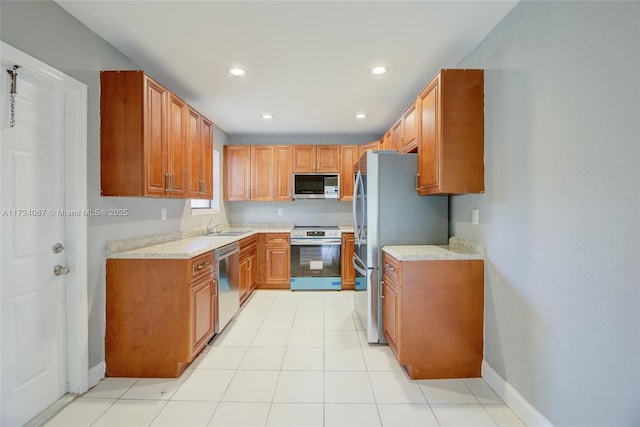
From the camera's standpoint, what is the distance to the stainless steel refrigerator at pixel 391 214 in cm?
262

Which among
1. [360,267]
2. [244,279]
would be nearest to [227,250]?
[244,279]

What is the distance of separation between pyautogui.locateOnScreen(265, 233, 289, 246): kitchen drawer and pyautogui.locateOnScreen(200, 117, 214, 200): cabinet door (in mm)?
1340

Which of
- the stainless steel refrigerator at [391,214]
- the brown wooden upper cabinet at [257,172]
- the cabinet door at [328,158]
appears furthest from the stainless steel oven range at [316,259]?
the stainless steel refrigerator at [391,214]

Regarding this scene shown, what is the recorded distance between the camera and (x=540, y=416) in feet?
5.31

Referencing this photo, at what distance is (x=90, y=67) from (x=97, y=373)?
7.18ft

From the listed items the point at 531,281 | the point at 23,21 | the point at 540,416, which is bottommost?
the point at 540,416

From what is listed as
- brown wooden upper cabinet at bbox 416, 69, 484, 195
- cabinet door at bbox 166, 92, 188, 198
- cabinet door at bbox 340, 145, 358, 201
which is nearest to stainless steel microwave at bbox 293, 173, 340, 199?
cabinet door at bbox 340, 145, 358, 201

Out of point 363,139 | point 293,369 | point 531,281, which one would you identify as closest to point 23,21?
point 293,369

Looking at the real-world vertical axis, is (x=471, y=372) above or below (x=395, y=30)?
below

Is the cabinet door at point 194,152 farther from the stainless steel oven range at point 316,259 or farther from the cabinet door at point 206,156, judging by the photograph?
the stainless steel oven range at point 316,259

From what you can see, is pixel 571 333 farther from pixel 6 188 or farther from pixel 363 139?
pixel 363 139

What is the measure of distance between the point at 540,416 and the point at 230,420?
1.77 meters

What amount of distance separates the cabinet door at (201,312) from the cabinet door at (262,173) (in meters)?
2.28

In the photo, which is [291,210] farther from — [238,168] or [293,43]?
[293,43]
